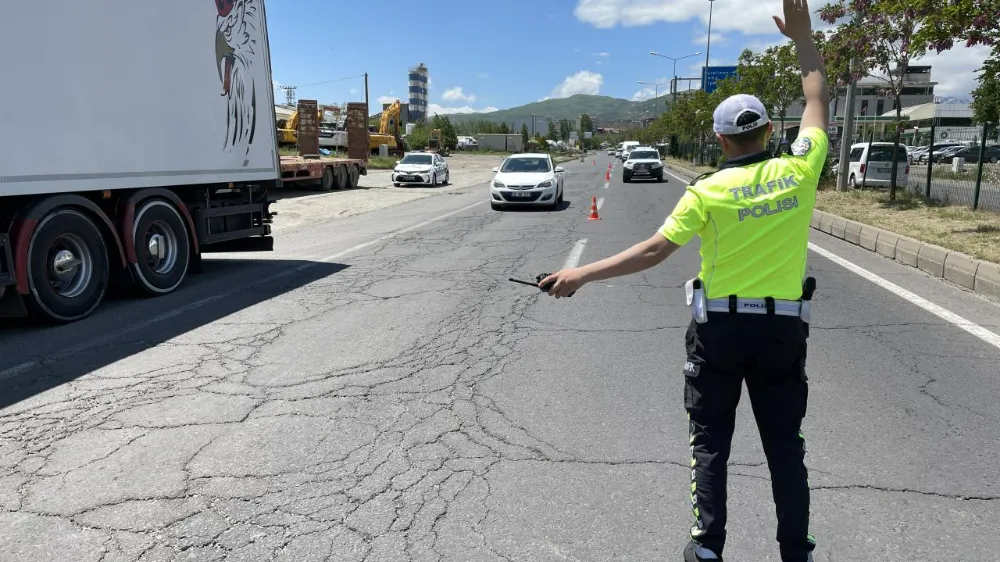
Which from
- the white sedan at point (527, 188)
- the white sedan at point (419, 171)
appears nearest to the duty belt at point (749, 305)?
the white sedan at point (527, 188)

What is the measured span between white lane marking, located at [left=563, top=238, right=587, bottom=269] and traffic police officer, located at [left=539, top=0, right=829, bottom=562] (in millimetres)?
6761

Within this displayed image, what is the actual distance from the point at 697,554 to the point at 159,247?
300 inches

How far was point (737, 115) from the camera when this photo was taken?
2.67 m

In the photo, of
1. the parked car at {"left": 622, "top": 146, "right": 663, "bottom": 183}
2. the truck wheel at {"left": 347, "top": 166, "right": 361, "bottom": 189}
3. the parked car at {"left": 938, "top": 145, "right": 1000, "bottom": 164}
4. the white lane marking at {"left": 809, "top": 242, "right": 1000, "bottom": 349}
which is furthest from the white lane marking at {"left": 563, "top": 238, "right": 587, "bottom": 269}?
the parked car at {"left": 938, "top": 145, "right": 1000, "bottom": 164}

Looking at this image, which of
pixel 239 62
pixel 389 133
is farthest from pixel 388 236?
pixel 389 133

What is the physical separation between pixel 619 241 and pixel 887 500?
9.21 metres

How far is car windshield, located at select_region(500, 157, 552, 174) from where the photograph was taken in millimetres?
19812

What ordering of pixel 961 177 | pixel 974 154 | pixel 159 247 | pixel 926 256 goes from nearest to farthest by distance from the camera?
pixel 159 247 → pixel 926 256 → pixel 961 177 → pixel 974 154

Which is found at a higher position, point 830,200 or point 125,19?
point 125,19

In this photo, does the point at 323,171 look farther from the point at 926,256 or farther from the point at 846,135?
the point at 926,256

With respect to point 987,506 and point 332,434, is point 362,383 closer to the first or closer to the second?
point 332,434

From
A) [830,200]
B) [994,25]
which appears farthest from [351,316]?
[830,200]

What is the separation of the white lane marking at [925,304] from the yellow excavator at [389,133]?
44533 mm

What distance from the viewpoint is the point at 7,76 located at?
625cm
